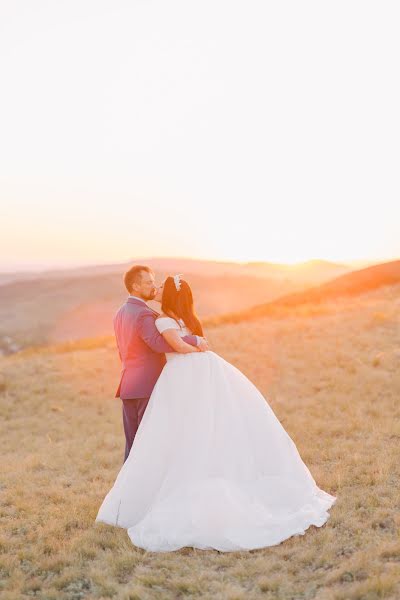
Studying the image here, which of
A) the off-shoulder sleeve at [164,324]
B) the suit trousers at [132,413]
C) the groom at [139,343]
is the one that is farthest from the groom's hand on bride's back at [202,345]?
the suit trousers at [132,413]

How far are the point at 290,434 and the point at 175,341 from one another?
19.6 feet

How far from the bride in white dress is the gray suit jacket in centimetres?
20

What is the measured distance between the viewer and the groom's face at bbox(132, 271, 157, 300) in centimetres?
712

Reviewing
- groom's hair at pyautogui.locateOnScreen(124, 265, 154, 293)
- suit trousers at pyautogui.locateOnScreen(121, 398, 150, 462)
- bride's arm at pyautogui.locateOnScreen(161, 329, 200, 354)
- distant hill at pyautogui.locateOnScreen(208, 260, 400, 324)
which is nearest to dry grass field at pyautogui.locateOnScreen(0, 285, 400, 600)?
suit trousers at pyautogui.locateOnScreen(121, 398, 150, 462)

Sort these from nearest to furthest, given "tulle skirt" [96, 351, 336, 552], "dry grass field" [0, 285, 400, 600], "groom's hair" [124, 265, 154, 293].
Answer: "dry grass field" [0, 285, 400, 600] < "tulle skirt" [96, 351, 336, 552] < "groom's hair" [124, 265, 154, 293]

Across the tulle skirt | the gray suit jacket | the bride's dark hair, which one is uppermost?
the bride's dark hair

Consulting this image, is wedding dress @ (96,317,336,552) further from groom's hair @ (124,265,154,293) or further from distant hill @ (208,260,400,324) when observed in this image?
distant hill @ (208,260,400,324)

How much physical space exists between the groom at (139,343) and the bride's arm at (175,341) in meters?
0.07

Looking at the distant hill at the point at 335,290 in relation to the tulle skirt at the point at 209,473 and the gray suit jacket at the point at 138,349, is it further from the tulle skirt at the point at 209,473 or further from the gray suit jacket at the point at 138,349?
the tulle skirt at the point at 209,473

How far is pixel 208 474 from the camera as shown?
668cm

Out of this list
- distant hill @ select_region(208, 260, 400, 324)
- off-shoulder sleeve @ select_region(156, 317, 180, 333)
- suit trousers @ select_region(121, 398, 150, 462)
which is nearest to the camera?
off-shoulder sleeve @ select_region(156, 317, 180, 333)

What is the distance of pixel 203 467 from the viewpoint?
6719 millimetres

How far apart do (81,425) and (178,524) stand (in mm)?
8945

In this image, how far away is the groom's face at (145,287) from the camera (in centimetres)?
712
